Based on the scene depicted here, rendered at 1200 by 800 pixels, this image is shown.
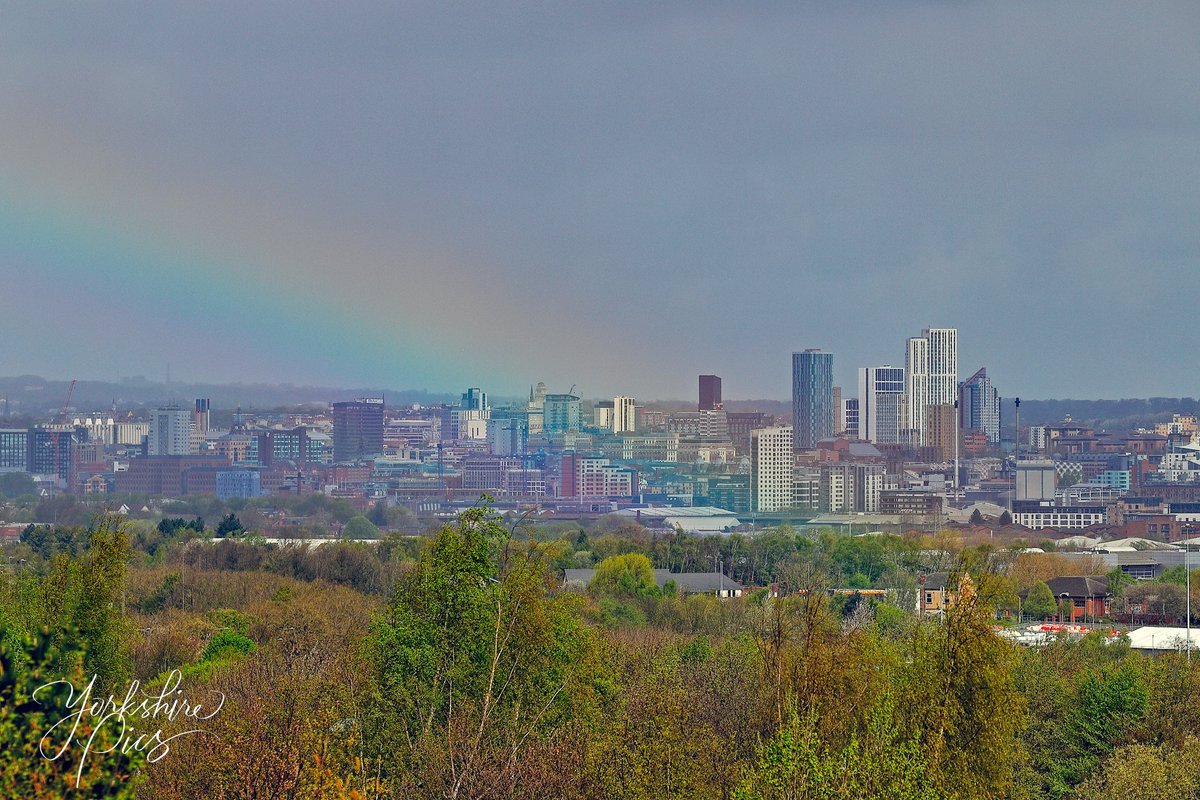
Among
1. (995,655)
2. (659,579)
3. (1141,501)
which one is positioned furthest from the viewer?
(1141,501)

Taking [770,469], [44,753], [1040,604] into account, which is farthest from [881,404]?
[44,753]

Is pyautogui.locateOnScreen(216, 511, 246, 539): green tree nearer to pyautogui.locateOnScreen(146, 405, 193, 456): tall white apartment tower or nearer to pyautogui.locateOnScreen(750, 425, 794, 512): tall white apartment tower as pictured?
pyautogui.locateOnScreen(750, 425, 794, 512): tall white apartment tower

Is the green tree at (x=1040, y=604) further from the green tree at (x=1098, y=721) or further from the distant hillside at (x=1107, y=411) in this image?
the distant hillside at (x=1107, y=411)

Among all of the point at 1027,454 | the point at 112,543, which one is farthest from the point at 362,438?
the point at 112,543

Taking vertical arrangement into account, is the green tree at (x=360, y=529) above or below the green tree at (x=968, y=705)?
below

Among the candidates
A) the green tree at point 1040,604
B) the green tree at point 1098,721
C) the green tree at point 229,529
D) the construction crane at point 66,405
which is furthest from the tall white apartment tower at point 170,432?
the green tree at point 1098,721

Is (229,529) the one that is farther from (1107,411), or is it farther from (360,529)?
(1107,411)

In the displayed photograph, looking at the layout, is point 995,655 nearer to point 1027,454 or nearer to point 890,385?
Answer: point 1027,454
